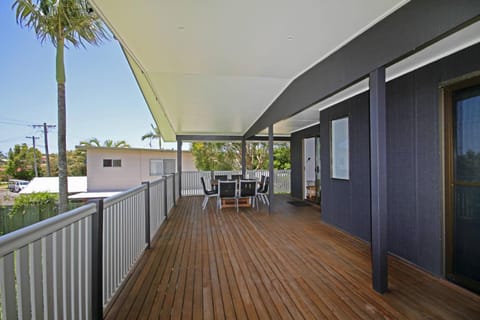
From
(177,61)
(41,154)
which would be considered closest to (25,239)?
(177,61)

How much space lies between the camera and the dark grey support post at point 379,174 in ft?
7.00

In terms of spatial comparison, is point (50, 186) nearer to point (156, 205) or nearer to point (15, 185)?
point (15, 185)

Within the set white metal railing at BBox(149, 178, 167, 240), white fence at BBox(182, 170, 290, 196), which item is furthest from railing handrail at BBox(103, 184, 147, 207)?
white fence at BBox(182, 170, 290, 196)

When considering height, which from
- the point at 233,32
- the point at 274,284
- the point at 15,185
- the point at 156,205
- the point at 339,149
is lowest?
the point at 15,185

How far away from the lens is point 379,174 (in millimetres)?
2139

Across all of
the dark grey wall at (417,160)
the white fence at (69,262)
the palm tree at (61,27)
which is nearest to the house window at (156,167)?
the palm tree at (61,27)

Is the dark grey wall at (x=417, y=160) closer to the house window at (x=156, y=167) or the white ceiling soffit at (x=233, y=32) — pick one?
the white ceiling soffit at (x=233, y=32)

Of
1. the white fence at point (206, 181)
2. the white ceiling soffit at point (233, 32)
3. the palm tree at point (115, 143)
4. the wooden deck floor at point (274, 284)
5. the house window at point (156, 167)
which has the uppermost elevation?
the palm tree at point (115, 143)

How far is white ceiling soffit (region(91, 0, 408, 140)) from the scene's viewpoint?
1.83m

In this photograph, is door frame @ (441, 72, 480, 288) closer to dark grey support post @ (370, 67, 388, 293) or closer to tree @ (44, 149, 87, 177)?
dark grey support post @ (370, 67, 388, 293)

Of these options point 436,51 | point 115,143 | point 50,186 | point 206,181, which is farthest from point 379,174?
point 115,143

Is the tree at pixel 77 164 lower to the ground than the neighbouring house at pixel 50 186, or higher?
higher

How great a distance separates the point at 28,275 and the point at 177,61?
2468 millimetres

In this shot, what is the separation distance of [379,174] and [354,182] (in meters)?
1.88
